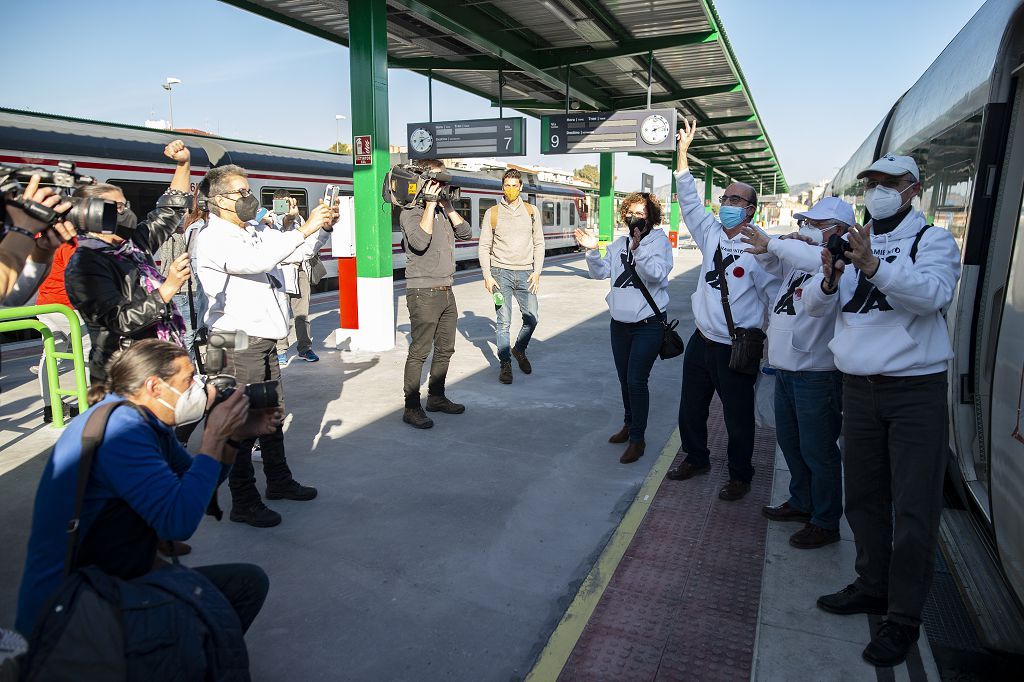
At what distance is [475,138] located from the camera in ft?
38.2

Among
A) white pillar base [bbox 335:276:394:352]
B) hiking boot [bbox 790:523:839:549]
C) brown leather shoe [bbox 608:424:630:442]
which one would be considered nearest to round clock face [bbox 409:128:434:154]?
white pillar base [bbox 335:276:394:352]

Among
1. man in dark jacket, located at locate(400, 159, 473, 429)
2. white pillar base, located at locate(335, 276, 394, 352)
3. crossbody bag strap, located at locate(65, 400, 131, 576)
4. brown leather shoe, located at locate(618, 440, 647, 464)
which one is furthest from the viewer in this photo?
white pillar base, located at locate(335, 276, 394, 352)

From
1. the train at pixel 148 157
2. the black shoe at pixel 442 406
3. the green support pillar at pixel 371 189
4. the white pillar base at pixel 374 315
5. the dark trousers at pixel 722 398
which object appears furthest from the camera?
the train at pixel 148 157

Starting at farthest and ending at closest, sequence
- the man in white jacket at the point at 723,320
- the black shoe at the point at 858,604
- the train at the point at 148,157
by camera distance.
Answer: the train at the point at 148,157 → the man in white jacket at the point at 723,320 → the black shoe at the point at 858,604

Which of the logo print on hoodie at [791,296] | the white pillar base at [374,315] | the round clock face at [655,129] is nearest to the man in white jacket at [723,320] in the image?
the logo print on hoodie at [791,296]

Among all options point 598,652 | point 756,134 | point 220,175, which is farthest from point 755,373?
point 756,134

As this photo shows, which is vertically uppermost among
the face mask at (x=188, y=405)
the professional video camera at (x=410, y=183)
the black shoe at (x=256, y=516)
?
the professional video camera at (x=410, y=183)

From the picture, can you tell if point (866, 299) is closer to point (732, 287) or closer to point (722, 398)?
point (732, 287)

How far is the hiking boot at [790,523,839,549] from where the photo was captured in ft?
11.2

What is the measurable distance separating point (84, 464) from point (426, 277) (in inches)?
141

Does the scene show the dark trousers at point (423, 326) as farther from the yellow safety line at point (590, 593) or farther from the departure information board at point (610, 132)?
the departure information board at point (610, 132)

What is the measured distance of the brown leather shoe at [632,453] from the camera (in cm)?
464

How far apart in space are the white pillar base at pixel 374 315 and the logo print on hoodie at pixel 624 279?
401 centimetres

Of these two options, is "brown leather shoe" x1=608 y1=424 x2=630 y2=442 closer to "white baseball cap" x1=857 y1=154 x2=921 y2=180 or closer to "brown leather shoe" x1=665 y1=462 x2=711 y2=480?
"brown leather shoe" x1=665 y1=462 x2=711 y2=480
